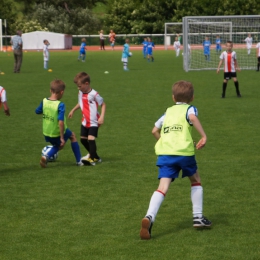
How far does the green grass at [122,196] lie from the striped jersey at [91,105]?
693 millimetres

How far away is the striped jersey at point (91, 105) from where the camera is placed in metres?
10.1

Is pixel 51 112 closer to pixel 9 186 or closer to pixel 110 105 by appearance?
pixel 9 186

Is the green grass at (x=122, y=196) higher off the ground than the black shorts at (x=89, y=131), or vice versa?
the black shorts at (x=89, y=131)

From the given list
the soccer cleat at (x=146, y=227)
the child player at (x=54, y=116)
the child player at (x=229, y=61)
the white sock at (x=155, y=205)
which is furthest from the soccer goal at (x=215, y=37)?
the soccer cleat at (x=146, y=227)

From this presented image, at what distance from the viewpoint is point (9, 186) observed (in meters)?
8.88

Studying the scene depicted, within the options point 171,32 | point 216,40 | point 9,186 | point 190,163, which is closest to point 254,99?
point 9,186

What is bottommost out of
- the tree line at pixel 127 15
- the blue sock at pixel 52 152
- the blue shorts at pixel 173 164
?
the blue sock at pixel 52 152

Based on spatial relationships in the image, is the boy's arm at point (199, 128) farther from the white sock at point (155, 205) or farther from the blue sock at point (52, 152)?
the blue sock at point (52, 152)

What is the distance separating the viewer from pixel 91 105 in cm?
1016

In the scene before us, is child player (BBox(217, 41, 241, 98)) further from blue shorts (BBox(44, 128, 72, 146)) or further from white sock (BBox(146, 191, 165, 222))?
white sock (BBox(146, 191, 165, 222))

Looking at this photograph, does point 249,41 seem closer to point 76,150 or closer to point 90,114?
point 90,114

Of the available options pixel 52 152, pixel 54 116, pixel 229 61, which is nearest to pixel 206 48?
pixel 229 61

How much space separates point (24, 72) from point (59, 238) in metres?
27.8

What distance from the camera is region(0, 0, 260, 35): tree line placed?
242ft
